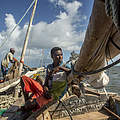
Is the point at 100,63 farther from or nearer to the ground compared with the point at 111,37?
nearer to the ground

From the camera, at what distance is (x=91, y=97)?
117 inches

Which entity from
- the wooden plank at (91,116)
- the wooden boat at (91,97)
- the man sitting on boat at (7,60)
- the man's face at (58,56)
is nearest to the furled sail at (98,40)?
the wooden boat at (91,97)

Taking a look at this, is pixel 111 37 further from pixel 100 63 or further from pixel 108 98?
pixel 108 98

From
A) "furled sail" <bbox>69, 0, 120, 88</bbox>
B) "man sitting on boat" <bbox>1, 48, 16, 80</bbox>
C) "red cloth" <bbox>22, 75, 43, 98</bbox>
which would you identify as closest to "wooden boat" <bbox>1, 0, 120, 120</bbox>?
"furled sail" <bbox>69, 0, 120, 88</bbox>

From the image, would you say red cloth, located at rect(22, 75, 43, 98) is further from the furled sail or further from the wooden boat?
the furled sail

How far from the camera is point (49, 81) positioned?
8.59ft

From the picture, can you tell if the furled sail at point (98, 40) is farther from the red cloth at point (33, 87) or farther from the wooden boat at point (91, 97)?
the red cloth at point (33, 87)

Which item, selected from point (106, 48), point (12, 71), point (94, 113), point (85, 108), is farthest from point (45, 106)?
point (12, 71)

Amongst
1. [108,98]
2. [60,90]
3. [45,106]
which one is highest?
[60,90]

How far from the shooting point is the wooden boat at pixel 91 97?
0.83 meters

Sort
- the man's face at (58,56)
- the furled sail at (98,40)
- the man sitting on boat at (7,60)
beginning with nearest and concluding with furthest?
the furled sail at (98,40), the man's face at (58,56), the man sitting on boat at (7,60)

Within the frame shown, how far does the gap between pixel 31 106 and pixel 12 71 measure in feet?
13.8

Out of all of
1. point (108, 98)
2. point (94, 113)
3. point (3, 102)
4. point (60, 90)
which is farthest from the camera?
point (3, 102)

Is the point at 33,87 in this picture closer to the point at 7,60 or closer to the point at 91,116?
the point at 91,116
